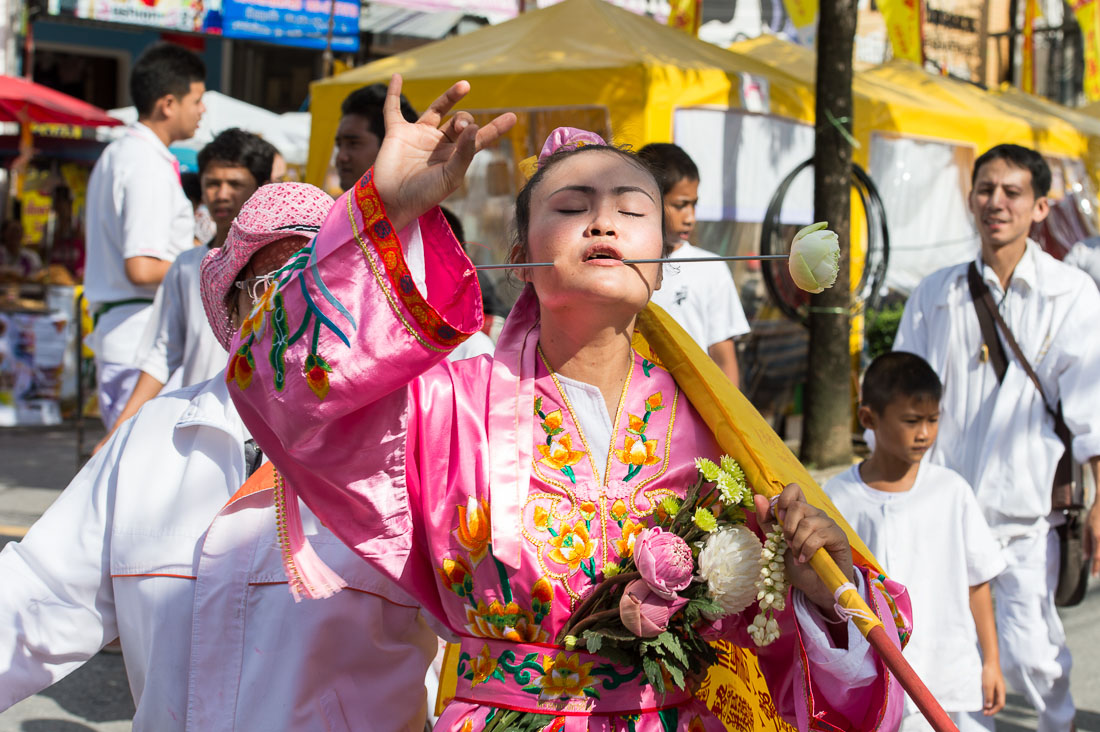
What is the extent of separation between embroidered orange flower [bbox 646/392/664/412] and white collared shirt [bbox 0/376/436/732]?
0.57m

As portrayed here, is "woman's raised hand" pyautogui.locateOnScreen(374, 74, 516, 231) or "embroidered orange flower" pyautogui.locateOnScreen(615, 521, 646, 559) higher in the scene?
"woman's raised hand" pyautogui.locateOnScreen(374, 74, 516, 231)

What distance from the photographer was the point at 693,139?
27.6 feet

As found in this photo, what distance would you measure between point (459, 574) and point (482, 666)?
0.17 meters

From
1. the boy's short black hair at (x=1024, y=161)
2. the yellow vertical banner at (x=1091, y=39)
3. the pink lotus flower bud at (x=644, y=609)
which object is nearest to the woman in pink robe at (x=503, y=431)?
the pink lotus flower bud at (x=644, y=609)

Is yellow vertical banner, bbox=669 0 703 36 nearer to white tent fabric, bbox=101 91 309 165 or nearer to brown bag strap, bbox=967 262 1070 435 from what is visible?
white tent fabric, bbox=101 91 309 165

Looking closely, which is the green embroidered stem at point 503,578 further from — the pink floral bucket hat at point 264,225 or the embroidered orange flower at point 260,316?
the pink floral bucket hat at point 264,225

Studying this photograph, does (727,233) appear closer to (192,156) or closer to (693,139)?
(693,139)

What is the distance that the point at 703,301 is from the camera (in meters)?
4.83

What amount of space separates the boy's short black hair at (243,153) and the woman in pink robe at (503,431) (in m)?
2.42

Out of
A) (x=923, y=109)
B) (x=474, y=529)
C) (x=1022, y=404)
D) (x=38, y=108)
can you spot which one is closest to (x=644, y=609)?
(x=474, y=529)

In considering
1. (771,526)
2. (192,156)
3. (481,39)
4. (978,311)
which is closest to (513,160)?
(481,39)

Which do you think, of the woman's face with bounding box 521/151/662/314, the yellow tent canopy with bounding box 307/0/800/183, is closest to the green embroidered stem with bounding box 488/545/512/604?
the woman's face with bounding box 521/151/662/314

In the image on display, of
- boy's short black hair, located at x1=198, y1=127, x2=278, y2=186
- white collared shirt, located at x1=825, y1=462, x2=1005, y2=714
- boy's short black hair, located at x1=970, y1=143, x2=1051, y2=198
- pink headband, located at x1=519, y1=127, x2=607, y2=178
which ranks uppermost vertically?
boy's short black hair, located at x1=970, y1=143, x2=1051, y2=198

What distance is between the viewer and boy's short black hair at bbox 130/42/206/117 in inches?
201
